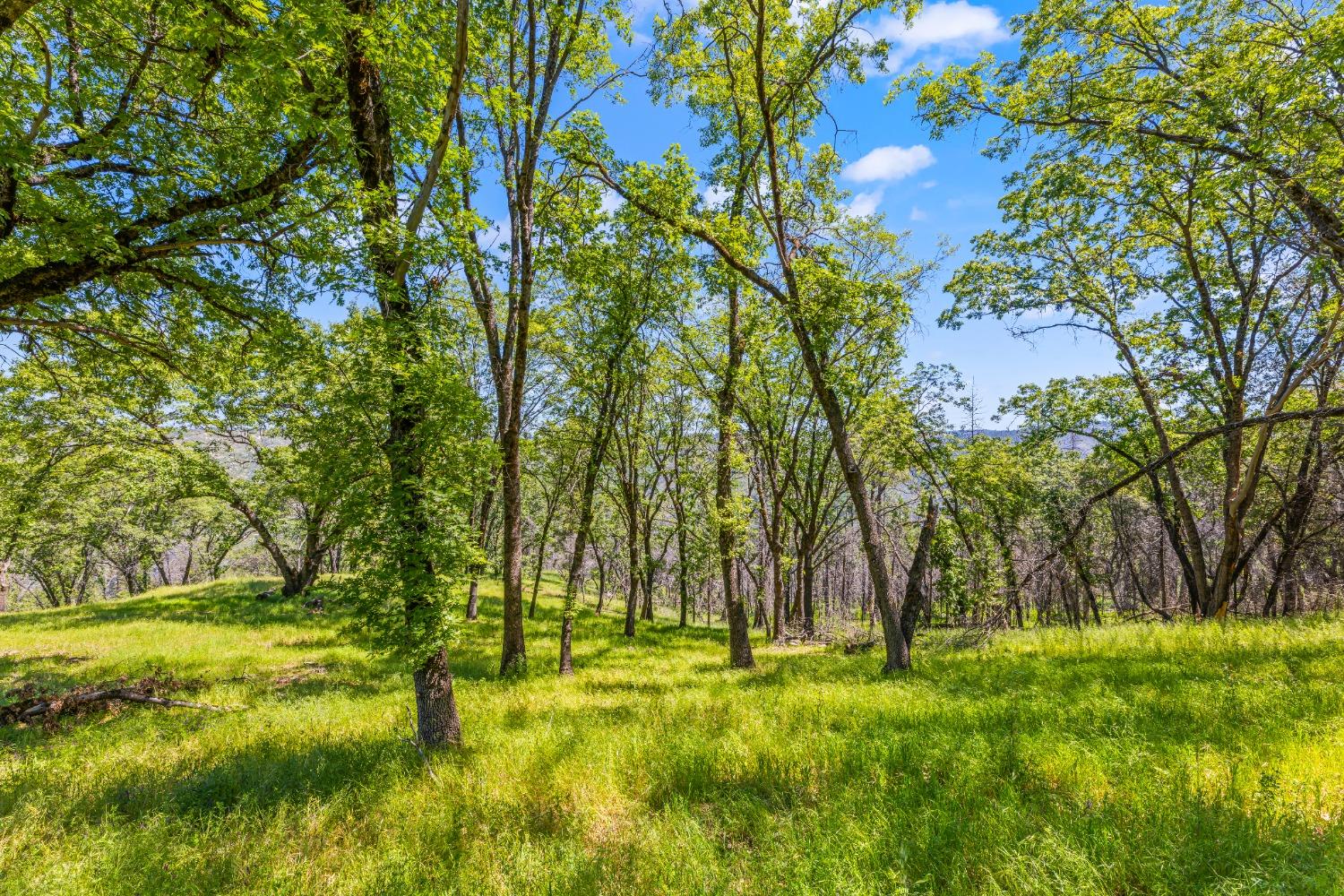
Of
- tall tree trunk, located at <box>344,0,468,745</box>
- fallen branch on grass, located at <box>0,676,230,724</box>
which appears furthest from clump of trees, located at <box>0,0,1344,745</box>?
fallen branch on grass, located at <box>0,676,230,724</box>

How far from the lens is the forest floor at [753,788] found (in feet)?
9.93

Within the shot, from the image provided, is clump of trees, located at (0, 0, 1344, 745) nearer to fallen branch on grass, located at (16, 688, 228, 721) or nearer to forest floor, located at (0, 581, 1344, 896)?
forest floor, located at (0, 581, 1344, 896)

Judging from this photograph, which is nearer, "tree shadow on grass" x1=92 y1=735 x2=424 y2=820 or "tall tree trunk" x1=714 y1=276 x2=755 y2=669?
"tree shadow on grass" x1=92 y1=735 x2=424 y2=820

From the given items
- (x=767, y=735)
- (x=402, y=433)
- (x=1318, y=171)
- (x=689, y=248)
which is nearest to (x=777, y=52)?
(x=689, y=248)

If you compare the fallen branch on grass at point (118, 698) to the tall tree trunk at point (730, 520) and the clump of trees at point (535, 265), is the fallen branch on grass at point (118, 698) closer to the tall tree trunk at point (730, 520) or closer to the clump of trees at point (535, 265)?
the clump of trees at point (535, 265)

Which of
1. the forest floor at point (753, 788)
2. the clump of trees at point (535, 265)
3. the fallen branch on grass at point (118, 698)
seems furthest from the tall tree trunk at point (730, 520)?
the fallen branch on grass at point (118, 698)

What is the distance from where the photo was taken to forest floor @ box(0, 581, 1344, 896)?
9.93 feet

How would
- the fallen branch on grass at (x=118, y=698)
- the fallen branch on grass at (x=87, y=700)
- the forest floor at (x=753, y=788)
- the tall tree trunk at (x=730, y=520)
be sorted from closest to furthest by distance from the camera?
the forest floor at (x=753, y=788), the fallen branch on grass at (x=87, y=700), the fallen branch on grass at (x=118, y=698), the tall tree trunk at (x=730, y=520)

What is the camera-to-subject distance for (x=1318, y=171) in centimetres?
722

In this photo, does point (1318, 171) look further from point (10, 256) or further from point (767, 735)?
point (10, 256)

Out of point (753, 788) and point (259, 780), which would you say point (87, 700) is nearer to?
point (259, 780)

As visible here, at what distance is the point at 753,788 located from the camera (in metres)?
4.51

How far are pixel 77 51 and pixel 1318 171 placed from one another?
60.0ft

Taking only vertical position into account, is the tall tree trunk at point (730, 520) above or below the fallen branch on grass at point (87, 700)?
above
